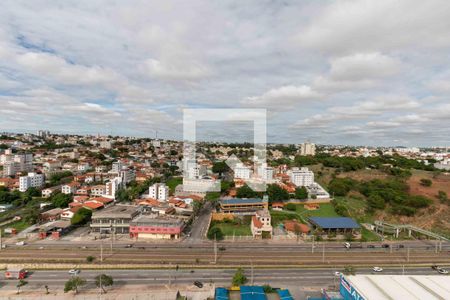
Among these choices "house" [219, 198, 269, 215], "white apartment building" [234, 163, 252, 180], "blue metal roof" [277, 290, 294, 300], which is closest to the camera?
"blue metal roof" [277, 290, 294, 300]

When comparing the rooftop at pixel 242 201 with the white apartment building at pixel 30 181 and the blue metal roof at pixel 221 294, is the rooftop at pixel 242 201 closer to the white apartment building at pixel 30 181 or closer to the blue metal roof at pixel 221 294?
the blue metal roof at pixel 221 294

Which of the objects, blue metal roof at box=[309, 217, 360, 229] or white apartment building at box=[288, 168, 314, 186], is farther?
white apartment building at box=[288, 168, 314, 186]

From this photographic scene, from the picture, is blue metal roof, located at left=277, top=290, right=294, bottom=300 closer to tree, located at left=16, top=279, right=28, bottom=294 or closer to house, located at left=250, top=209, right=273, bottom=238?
house, located at left=250, top=209, right=273, bottom=238

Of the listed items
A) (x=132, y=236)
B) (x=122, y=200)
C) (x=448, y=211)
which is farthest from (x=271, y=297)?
(x=448, y=211)

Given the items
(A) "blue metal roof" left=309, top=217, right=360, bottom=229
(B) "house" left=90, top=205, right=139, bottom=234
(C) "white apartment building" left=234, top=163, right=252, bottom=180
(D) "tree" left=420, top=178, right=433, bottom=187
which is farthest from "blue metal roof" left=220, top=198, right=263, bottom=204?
(D) "tree" left=420, top=178, right=433, bottom=187

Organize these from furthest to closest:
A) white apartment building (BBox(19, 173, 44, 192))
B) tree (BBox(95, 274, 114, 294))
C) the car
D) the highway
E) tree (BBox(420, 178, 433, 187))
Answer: tree (BBox(420, 178, 433, 187)) → white apartment building (BBox(19, 173, 44, 192)) → the car → the highway → tree (BBox(95, 274, 114, 294))

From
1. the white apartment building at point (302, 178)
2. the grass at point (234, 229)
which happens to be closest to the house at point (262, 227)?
the grass at point (234, 229)

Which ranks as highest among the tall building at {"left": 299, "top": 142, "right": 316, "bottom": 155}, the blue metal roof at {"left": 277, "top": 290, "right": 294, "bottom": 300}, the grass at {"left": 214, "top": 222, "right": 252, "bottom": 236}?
the tall building at {"left": 299, "top": 142, "right": 316, "bottom": 155}

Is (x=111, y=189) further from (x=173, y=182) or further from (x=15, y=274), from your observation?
(x=15, y=274)

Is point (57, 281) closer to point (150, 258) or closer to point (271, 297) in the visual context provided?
point (150, 258)
